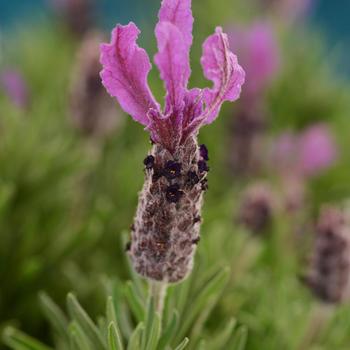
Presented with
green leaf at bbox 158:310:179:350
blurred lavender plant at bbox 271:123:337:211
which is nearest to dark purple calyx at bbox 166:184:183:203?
green leaf at bbox 158:310:179:350

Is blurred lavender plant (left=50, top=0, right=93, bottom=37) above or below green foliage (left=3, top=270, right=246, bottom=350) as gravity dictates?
above

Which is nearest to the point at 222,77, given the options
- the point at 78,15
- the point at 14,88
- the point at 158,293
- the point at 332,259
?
the point at 158,293

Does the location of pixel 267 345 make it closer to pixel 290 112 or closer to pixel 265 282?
pixel 265 282

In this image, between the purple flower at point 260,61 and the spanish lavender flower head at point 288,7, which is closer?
the purple flower at point 260,61

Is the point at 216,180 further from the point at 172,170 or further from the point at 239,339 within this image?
the point at 172,170

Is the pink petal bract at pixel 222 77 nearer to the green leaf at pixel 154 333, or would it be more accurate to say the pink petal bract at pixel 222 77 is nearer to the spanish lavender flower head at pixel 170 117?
the spanish lavender flower head at pixel 170 117

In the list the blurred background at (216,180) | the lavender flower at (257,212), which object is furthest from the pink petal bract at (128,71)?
the lavender flower at (257,212)

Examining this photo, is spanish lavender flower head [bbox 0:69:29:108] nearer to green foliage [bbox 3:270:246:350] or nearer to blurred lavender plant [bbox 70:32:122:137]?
blurred lavender plant [bbox 70:32:122:137]
